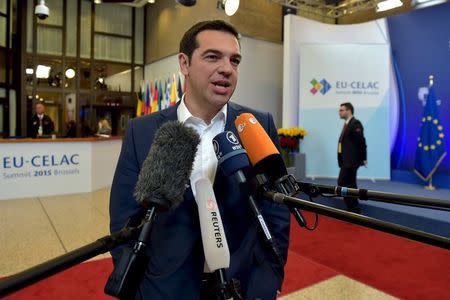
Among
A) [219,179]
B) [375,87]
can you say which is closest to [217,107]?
[219,179]

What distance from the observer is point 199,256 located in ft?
3.46

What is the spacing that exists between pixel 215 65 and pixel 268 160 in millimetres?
367

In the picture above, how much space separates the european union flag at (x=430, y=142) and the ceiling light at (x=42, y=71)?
9.47 m

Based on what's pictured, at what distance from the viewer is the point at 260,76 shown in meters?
7.68

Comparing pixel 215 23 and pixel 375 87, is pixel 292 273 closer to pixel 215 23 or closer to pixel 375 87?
pixel 215 23

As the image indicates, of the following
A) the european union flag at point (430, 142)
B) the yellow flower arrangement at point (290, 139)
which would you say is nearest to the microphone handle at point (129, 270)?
the yellow flower arrangement at point (290, 139)

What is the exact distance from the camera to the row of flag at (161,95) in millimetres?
8047

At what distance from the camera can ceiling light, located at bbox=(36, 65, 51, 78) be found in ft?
32.1

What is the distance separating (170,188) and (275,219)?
1.54 feet

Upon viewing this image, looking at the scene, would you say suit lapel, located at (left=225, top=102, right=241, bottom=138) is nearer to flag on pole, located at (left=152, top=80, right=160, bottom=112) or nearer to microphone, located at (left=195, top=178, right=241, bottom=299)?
microphone, located at (left=195, top=178, right=241, bottom=299)

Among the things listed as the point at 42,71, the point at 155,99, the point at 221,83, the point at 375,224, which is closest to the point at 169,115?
the point at 221,83

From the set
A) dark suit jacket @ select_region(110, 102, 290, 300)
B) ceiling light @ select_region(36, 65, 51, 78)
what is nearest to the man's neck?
dark suit jacket @ select_region(110, 102, 290, 300)

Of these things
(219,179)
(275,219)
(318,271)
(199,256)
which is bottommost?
(318,271)

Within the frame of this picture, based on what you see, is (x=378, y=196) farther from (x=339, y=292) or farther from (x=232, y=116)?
(x=339, y=292)
